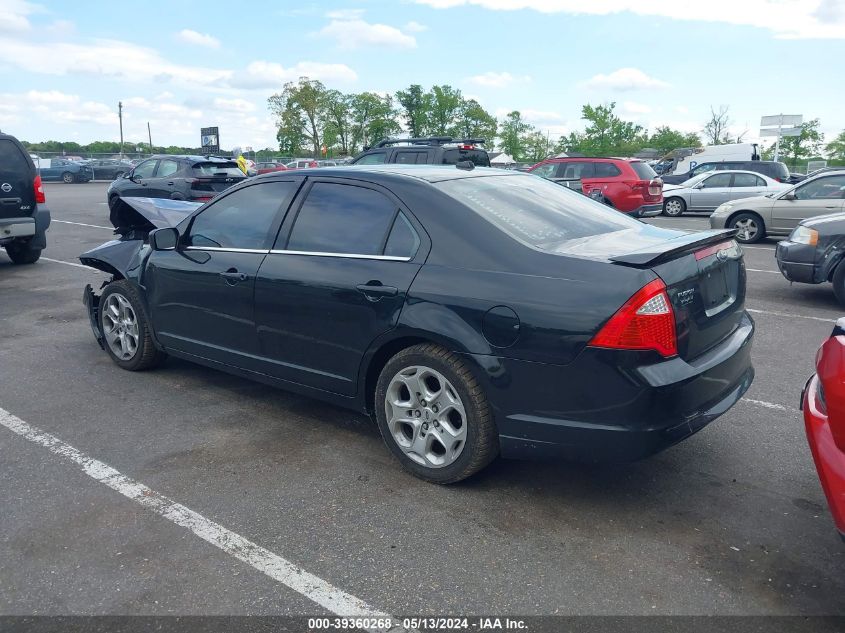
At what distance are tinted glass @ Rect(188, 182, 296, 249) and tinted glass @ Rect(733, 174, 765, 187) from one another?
17.5 m

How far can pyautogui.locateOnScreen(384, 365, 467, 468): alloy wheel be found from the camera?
356cm

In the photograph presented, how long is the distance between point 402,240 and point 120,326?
9.46 ft

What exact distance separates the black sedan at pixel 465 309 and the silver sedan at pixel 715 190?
54.0 ft

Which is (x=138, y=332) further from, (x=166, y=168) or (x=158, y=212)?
(x=166, y=168)

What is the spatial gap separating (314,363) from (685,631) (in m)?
2.36

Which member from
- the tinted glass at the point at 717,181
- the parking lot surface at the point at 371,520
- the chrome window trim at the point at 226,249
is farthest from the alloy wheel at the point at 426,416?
the tinted glass at the point at 717,181

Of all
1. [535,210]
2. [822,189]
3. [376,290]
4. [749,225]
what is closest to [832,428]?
[535,210]

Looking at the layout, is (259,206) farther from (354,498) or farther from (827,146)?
(827,146)

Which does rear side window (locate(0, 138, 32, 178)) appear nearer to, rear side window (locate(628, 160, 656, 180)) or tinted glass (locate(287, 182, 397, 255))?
tinted glass (locate(287, 182, 397, 255))

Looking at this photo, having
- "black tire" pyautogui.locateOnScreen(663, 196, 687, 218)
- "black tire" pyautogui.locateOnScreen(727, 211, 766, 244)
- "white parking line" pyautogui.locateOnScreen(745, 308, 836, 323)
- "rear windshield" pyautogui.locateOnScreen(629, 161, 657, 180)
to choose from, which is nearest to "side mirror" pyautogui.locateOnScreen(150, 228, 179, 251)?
"white parking line" pyautogui.locateOnScreen(745, 308, 836, 323)

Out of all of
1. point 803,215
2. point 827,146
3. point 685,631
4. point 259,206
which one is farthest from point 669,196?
point 827,146

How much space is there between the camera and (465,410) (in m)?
3.48

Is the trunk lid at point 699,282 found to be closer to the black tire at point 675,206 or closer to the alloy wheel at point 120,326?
the alloy wheel at point 120,326

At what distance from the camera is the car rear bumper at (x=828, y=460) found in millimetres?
2520
